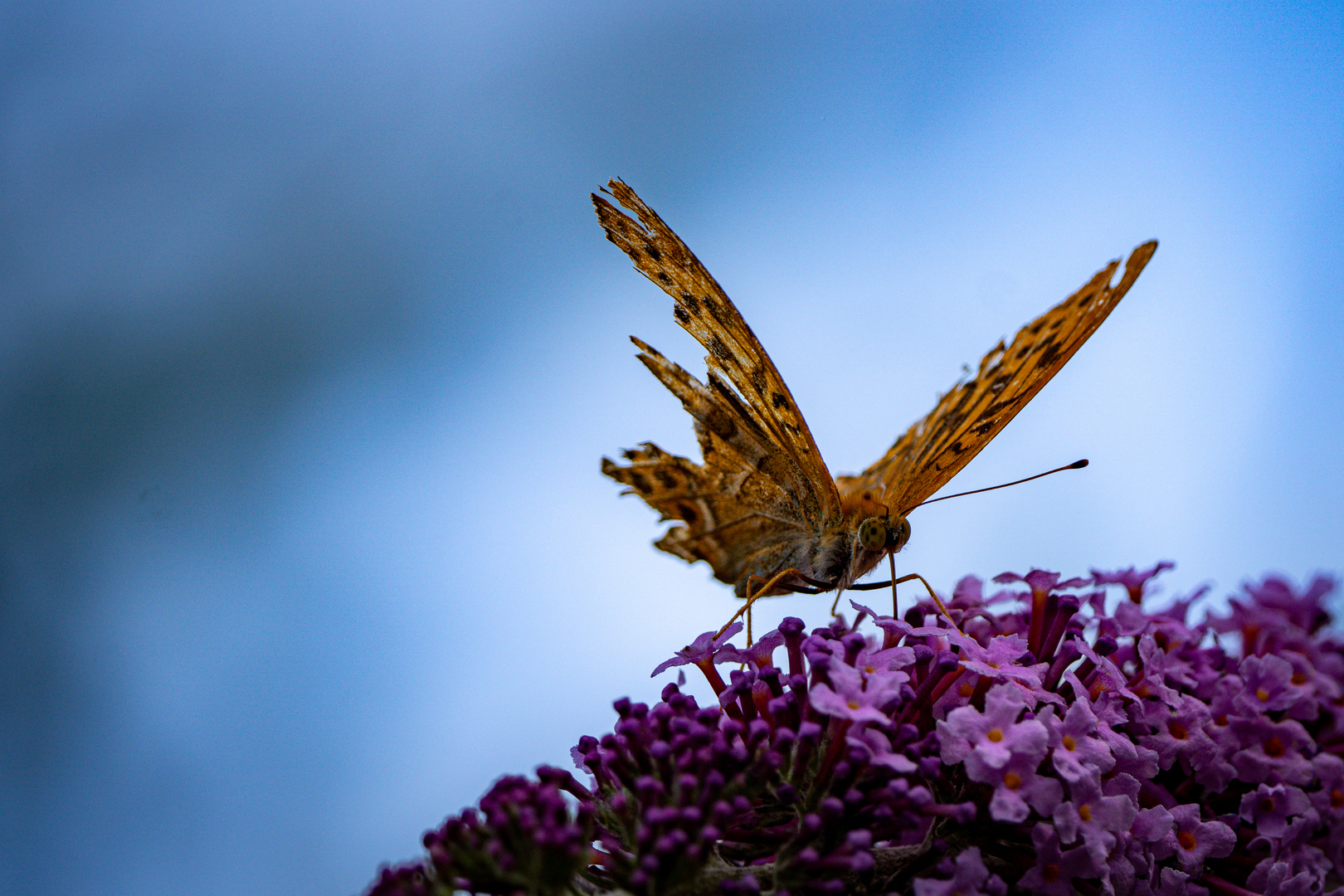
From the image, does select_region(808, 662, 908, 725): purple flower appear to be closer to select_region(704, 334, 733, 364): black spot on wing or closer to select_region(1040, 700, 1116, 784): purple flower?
select_region(1040, 700, 1116, 784): purple flower

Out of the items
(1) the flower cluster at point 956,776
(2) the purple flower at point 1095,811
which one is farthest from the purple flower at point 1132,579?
(2) the purple flower at point 1095,811

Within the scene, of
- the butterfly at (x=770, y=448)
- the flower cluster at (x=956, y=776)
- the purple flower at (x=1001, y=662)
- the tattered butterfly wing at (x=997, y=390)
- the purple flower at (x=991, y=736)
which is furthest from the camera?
the butterfly at (x=770, y=448)

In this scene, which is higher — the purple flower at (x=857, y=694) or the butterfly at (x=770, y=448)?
the butterfly at (x=770, y=448)

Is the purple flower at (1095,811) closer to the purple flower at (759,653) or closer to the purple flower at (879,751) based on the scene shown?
the purple flower at (879,751)

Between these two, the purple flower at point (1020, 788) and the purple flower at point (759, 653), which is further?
the purple flower at point (759, 653)

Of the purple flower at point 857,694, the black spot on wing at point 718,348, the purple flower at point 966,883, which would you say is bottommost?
the purple flower at point 966,883

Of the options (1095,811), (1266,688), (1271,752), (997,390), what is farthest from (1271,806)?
(997,390)

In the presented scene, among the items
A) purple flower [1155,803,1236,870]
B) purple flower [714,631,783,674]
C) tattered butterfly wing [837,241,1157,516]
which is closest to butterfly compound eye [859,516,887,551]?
tattered butterfly wing [837,241,1157,516]
